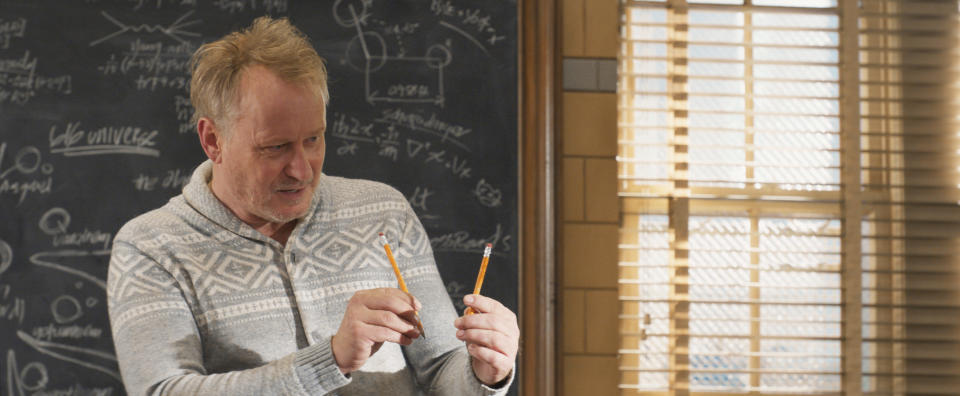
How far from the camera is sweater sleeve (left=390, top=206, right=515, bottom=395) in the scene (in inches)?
82.2

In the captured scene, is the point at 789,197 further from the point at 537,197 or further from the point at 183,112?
the point at 183,112

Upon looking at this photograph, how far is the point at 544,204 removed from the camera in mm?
2760

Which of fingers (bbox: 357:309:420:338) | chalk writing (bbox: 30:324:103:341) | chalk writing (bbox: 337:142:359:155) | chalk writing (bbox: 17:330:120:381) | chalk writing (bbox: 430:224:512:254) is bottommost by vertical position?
chalk writing (bbox: 17:330:120:381)

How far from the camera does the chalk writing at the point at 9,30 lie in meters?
2.61

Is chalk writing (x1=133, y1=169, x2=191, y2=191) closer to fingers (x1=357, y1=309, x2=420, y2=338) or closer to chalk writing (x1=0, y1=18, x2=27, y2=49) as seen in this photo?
chalk writing (x1=0, y1=18, x2=27, y2=49)

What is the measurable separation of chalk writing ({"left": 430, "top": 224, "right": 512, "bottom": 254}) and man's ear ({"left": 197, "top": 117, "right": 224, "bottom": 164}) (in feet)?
2.20

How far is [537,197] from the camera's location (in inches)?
109

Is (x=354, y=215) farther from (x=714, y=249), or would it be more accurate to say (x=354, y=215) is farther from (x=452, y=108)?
(x=714, y=249)

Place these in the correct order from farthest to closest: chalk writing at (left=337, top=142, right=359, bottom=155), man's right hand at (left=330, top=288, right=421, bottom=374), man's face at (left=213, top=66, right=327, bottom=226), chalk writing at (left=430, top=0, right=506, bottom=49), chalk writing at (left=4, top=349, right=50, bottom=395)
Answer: chalk writing at (left=430, top=0, right=506, bottom=49)
chalk writing at (left=337, top=142, right=359, bottom=155)
chalk writing at (left=4, top=349, right=50, bottom=395)
man's face at (left=213, top=66, right=327, bottom=226)
man's right hand at (left=330, top=288, right=421, bottom=374)

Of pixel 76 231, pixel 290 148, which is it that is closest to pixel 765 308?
pixel 290 148

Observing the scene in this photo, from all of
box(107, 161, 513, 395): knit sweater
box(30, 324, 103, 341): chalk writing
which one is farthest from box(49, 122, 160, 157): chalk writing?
box(30, 324, 103, 341): chalk writing

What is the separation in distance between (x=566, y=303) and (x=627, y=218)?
0.33 metres

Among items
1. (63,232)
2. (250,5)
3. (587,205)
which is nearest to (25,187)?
(63,232)

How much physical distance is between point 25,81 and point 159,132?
374 millimetres
